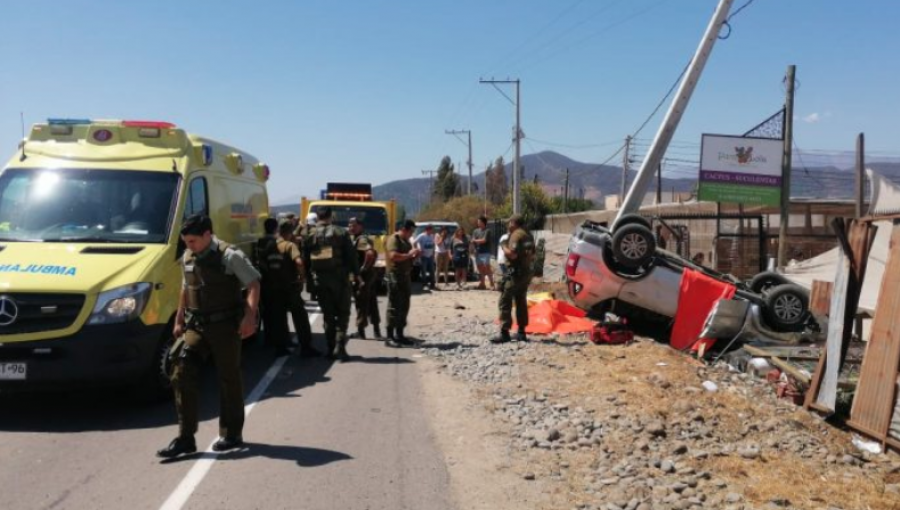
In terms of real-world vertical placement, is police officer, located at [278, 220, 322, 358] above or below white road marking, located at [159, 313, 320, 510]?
above

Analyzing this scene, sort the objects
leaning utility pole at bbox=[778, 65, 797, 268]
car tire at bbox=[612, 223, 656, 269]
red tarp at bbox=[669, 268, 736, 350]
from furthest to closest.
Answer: leaning utility pole at bbox=[778, 65, 797, 268] → car tire at bbox=[612, 223, 656, 269] → red tarp at bbox=[669, 268, 736, 350]

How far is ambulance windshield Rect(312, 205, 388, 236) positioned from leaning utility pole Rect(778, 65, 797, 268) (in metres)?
8.52

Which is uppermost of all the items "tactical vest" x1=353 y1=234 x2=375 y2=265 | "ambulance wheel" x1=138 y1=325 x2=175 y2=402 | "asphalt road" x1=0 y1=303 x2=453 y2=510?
"tactical vest" x1=353 y1=234 x2=375 y2=265

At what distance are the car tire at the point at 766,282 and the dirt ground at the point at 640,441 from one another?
2.47 metres

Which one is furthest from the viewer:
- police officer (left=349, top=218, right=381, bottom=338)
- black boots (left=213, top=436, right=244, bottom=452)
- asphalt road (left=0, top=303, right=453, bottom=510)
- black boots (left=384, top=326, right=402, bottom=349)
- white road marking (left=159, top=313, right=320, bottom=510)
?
police officer (left=349, top=218, right=381, bottom=338)

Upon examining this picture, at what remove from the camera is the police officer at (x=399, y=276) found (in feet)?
32.0

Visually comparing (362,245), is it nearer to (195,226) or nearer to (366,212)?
(195,226)

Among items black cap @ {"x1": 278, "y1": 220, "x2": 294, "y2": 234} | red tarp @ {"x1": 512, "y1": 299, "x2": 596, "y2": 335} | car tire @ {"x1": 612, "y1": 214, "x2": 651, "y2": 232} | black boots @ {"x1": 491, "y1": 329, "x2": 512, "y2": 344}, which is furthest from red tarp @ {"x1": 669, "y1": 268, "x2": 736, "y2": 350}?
black cap @ {"x1": 278, "y1": 220, "x2": 294, "y2": 234}

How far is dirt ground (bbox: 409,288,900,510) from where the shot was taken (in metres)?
4.55

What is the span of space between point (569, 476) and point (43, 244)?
5.01 meters

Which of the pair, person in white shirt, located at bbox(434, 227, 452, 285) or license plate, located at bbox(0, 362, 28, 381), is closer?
license plate, located at bbox(0, 362, 28, 381)

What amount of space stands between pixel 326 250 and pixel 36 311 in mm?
3516

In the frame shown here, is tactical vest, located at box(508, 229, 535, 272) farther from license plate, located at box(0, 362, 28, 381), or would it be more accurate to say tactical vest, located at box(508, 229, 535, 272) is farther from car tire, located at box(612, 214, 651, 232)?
license plate, located at box(0, 362, 28, 381)

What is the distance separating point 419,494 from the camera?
15.0 ft
